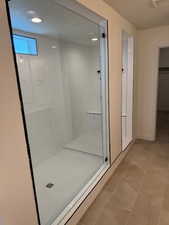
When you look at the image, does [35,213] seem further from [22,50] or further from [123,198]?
[22,50]

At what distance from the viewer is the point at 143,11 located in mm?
2293

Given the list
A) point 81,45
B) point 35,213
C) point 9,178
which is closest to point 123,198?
point 35,213

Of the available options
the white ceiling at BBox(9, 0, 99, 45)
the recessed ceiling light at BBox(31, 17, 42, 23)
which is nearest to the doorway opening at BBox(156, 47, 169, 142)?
the white ceiling at BBox(9, 0, 99, 45)

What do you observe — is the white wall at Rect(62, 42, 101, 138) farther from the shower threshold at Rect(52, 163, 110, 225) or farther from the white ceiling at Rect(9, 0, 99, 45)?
the shower threshold at Rect(52, 163, 110, 225)

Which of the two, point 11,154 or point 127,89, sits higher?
point 127,89

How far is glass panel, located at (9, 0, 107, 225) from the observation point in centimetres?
206

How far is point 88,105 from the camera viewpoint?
A: 3508 mm

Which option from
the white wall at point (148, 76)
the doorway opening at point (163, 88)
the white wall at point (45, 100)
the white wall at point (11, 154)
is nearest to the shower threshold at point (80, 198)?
the white wall at point (11, 154)

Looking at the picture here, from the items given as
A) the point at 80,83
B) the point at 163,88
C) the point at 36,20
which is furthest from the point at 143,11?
the point at 163,88

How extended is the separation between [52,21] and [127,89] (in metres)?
1.83

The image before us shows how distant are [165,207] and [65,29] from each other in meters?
2.92

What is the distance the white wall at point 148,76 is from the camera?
10.4 feet

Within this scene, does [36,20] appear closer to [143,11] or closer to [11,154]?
[143,11]

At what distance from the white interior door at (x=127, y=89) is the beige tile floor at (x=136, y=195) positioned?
0.51 metres
